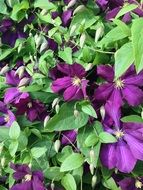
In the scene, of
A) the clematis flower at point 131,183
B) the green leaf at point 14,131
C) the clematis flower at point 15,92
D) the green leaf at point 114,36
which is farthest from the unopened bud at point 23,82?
the clematis flower at point 131,183

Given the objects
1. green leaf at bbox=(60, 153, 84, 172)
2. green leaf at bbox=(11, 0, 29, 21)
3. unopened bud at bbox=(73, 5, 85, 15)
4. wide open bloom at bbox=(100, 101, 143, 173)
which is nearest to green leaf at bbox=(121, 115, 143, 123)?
wide open bloom at bbox=(100, 101, 143, 173)

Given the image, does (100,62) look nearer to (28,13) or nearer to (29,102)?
(29,102)

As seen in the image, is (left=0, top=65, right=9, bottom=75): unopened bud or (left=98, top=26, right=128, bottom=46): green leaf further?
(left=0, top=65, right=9, bottom=75): unopened bud

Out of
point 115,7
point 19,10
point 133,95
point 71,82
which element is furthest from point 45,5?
point 133,95

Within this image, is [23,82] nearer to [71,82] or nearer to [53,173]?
[71,82]

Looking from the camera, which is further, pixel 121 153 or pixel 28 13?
pixel 28 13

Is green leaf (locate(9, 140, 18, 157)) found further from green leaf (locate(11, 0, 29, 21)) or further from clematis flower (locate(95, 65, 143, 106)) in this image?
green leaf (locate(11, 0, 29, 21))

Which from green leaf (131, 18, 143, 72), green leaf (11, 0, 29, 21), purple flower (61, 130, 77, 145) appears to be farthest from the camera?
green leaf (11, 0, 29, 21)

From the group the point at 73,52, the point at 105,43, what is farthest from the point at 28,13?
the point at 105,43
